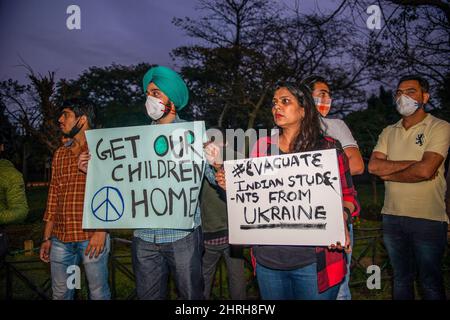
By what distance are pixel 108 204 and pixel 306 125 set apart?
4.87 ft

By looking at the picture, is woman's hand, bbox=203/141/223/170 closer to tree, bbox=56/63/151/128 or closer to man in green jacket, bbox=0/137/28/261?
man in green jacket, bbox=0/137/28/261

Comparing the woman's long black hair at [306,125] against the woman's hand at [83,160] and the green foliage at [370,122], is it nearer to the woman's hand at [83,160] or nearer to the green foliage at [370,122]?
the woman's hand at [83,160]

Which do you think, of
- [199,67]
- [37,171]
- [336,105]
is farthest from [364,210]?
[37,171]

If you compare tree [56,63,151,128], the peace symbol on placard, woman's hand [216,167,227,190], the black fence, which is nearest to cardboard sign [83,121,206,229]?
the peace symbol on placard

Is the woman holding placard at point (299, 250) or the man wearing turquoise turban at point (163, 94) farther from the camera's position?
the man wearing turquoise turban at point (163, 94)

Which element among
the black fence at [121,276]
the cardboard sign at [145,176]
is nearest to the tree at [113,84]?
the black fence at [121,276]

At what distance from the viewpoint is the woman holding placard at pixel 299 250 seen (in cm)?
214

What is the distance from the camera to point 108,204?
8.76ft

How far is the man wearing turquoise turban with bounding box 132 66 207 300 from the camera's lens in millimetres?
2533

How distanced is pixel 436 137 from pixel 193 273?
222 centimetres

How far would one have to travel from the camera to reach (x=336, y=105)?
14.1 metres

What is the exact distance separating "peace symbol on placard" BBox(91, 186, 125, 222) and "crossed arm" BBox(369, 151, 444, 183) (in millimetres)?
2140

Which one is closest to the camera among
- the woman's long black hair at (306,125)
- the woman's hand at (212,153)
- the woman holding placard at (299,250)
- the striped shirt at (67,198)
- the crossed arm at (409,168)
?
the woman holding placard at (299,250)
